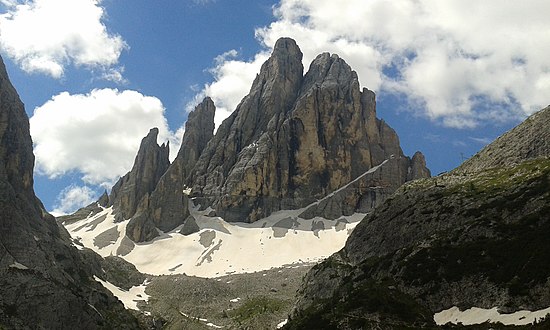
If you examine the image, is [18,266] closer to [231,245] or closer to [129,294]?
[129,294]

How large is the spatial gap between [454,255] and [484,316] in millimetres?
13048

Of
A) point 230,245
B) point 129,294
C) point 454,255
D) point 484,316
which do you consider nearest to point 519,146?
point 454,255

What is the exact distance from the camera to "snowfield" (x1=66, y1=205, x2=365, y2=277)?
164875 mm

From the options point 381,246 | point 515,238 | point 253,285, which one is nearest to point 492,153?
point 381,246

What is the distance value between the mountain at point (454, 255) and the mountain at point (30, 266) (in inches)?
1403

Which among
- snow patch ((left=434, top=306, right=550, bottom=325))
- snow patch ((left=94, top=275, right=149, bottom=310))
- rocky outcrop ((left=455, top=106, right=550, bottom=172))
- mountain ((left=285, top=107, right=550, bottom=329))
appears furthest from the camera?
snow patch ((left=94, top=275, right=149, bottom=310))

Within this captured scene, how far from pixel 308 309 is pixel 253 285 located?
200ft

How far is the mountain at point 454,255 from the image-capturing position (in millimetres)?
49656

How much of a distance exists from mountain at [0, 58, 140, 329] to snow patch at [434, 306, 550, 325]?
57.1m

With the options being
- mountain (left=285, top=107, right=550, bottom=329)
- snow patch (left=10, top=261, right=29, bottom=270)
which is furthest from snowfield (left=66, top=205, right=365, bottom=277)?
mountain (left=285, top=107, right=550, bottom=329)

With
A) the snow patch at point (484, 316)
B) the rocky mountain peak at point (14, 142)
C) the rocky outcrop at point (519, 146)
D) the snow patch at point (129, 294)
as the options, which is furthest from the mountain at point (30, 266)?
the rocky outcrop at point (519, 146)

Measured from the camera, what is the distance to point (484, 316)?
156 ft

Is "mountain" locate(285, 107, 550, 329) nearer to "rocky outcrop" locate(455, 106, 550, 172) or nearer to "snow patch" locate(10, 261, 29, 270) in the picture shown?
"rocky outcrop" locate(455, 106, 550, 172)

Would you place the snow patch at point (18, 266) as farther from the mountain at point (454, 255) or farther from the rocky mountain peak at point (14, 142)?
the mountain at point (454, 255)
